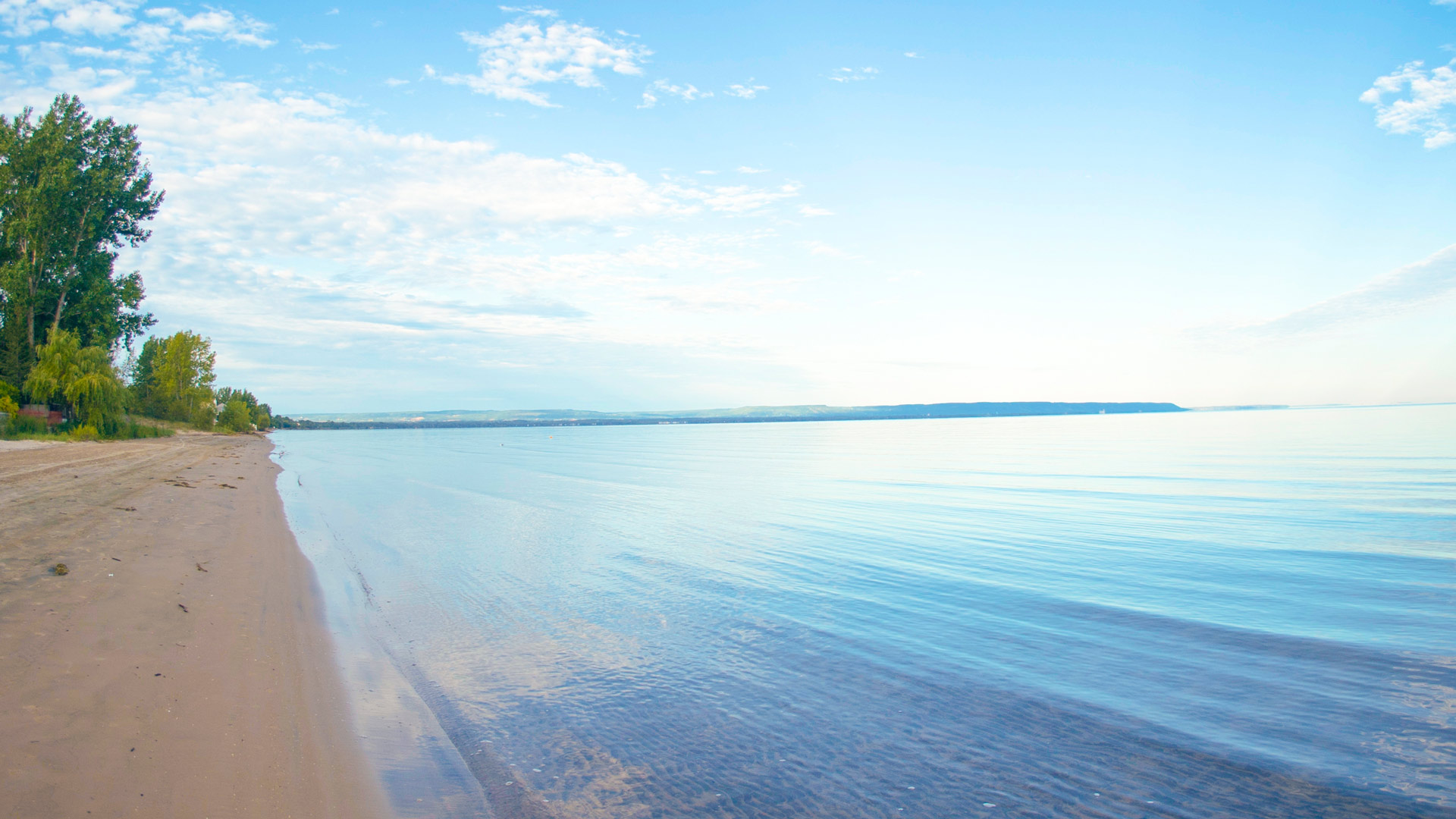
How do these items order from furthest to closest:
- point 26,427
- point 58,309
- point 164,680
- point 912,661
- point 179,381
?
point 179,381
point 58,309
point 26,427
point 912,661
point 164,680

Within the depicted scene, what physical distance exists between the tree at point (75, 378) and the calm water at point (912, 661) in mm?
38493

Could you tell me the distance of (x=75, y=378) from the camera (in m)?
44.6

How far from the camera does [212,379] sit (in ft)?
315

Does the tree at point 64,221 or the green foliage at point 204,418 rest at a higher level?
the tree at point 64,221

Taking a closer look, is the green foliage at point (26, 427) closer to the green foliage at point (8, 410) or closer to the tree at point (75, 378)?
the green foliage at point (8, 410)

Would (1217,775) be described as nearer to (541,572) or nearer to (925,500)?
(541,572)

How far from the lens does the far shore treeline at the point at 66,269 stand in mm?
43781

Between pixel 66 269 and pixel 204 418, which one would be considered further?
pixel 204 418

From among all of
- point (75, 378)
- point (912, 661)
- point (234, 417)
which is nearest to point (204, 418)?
point (234, 417)

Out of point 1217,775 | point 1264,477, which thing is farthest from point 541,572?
point 1264,477

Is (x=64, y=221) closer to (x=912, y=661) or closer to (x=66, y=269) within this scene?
(x=66, y=269)

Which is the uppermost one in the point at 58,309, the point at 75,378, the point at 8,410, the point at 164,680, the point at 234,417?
the point at 58,309

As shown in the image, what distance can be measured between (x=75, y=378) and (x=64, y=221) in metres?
10.4

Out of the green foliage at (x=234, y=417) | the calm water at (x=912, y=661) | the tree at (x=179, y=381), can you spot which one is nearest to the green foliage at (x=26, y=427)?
the calm water at (x=912, y=661)
